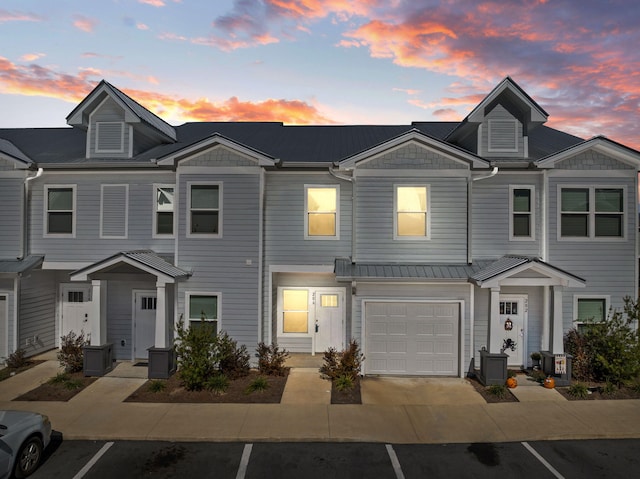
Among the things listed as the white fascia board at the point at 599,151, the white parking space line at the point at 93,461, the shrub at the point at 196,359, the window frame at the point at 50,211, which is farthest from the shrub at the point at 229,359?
the white fascia board at the point at 599,151

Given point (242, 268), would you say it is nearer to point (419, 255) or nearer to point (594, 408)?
point (419, 255)

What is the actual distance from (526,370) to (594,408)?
2761 millimetres

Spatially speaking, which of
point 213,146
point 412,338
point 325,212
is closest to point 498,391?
point 412,338

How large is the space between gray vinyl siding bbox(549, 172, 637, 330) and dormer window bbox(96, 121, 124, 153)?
15.7m

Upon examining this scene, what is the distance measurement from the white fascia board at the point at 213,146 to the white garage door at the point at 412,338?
595 cm

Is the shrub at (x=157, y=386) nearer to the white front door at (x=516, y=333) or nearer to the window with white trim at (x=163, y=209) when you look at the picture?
the window with white trim at (x=163, y=209)

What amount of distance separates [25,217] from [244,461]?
12.3m

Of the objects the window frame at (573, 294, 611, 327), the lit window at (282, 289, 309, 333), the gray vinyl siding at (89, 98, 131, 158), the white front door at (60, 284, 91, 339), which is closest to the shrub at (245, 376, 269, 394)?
the lit window at (282, 289, 309, 333)

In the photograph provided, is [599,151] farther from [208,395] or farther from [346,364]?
[208,395]

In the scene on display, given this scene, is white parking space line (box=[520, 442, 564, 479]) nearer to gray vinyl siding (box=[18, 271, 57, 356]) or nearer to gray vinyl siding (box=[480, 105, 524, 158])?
gray vinyl siding (box=[480, 105, 524, 158])

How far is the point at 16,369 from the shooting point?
13.0m

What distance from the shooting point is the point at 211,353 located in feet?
40.3

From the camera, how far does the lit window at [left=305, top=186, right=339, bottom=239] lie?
1359 centimetres

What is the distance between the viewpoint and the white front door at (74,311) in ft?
49.5
